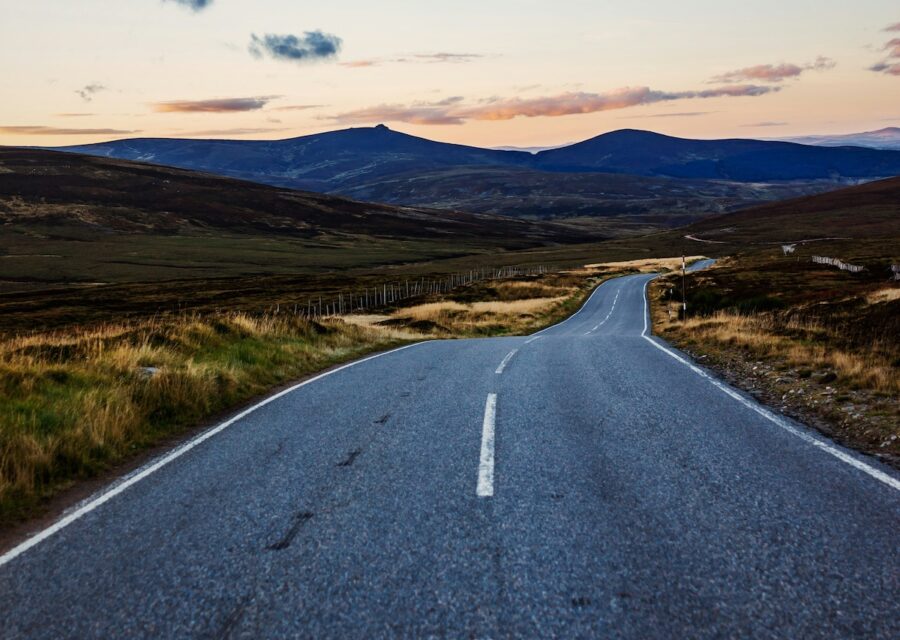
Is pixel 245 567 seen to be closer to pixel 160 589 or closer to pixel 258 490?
pixel 160 589

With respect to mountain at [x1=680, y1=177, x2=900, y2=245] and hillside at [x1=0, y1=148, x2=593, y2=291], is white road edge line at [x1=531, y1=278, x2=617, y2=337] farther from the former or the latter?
mountain at [x1=680, y1=177, x2=900, y2=245]

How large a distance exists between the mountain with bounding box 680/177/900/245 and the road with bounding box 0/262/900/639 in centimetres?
13517

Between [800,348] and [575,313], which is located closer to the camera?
[800,348]

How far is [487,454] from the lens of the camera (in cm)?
713

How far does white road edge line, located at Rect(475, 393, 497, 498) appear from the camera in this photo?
6.00 meters

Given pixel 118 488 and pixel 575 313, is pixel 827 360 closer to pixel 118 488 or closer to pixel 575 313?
pixel 118 488

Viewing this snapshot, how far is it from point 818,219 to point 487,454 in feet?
572

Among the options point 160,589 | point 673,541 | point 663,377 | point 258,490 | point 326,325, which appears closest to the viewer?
point 160,589

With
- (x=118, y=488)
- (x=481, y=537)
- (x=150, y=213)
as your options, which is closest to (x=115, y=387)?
(x=118, y=488)

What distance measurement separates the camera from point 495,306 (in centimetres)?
4519

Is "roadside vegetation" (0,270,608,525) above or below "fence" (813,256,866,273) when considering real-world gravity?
above

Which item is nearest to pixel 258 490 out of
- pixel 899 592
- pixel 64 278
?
pixel 899 592

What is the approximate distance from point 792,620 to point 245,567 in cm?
363

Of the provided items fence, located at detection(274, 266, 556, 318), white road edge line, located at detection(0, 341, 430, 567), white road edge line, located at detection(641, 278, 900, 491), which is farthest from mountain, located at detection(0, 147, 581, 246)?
white road edge line, located at detection(641, 278, 900, 491)
